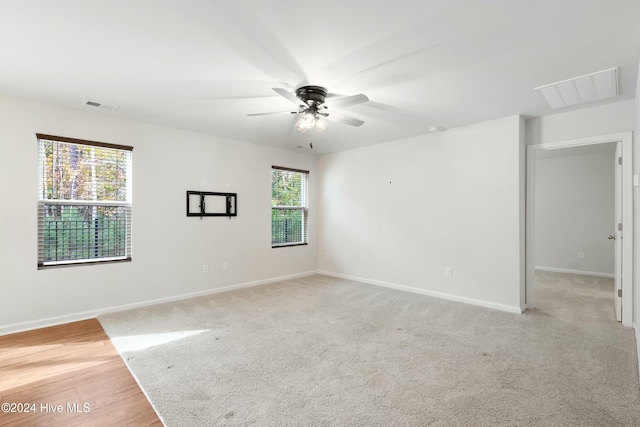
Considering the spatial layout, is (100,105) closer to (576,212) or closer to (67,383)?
(67,383)

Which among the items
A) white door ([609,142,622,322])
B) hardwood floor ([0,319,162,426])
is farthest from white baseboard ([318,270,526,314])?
hardwood floor ([0,319,162,426])

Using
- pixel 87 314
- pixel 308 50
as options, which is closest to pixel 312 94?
pixel 308 50

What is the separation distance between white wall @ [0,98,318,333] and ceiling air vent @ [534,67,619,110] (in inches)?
154

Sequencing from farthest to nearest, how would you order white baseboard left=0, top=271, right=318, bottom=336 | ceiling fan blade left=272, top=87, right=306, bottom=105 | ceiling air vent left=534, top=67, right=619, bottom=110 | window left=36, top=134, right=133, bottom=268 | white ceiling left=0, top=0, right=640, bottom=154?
window left=36, top=134, right=133, bottom=268 < white baseboard left=0, top=271, right=318, bottom=336 < ceiling air vent left=534, top=67, right=619, bottom=110 < ceiling fan blade left=272, top=87, right=306, bottom=105 < white ceiling left=0, top=0, right=640, bottom=154

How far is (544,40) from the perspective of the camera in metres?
2.15

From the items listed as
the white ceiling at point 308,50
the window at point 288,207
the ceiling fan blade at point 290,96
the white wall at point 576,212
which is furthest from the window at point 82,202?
the white wall at point 576,212

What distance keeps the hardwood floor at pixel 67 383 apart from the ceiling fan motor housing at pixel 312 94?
2.63 meters

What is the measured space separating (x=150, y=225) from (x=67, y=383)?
7.14 feet

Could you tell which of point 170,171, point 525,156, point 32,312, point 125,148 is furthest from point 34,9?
point 525,156

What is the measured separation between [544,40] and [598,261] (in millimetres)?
5671

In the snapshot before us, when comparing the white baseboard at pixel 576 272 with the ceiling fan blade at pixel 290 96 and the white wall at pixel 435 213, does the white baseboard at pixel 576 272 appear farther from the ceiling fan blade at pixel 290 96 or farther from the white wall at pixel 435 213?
the ceiling fan blade at pixel 290 96

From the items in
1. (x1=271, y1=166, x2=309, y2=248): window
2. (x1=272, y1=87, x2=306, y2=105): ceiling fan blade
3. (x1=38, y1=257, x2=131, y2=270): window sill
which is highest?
(x1=272, y1=87, x2=306, y2=105): ceiling fan blade

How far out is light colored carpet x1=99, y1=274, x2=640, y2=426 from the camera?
1902 millimetres

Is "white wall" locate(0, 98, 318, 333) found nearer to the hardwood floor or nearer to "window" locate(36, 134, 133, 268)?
"window" locate(36, 134, 133, 268)
